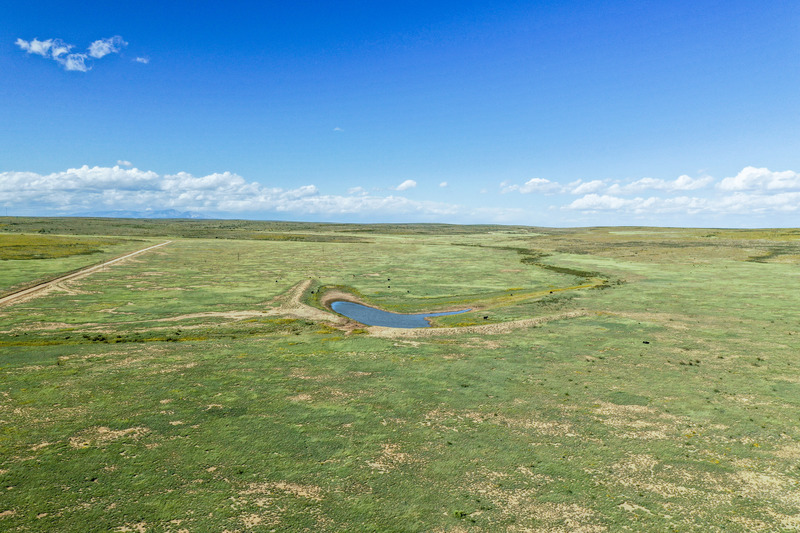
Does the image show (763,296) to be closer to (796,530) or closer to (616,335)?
(616,335)

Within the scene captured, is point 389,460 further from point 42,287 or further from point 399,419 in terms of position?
point 42,287

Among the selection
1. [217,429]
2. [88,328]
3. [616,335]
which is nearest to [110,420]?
[217,429]

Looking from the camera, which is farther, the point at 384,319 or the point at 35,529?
the point at 384,319

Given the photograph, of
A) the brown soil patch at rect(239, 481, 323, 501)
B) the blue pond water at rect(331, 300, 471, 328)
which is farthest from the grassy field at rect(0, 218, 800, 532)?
the blue pond water at rect(331, 300, 471, 328)

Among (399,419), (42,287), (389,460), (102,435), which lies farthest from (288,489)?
(42,287)

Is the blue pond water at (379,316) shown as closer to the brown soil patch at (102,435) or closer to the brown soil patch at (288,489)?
the brown soil patch at (102,435)

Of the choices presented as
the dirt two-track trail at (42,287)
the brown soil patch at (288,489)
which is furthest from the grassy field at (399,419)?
the dirt two-track trail at (42,287)
